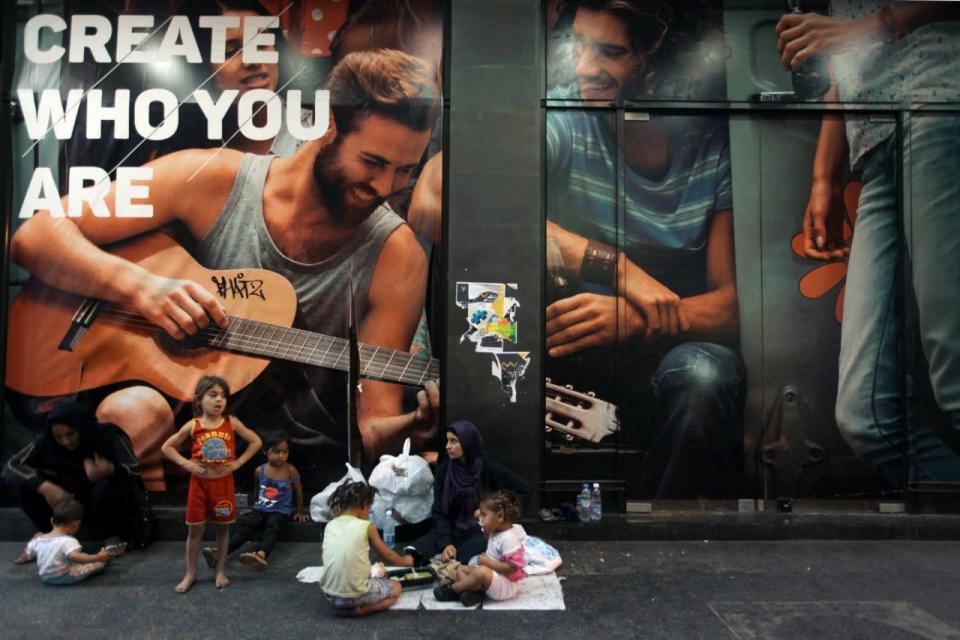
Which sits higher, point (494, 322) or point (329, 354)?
point (494, 322)

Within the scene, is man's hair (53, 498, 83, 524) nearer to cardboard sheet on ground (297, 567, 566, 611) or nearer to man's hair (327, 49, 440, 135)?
cardboard sheet on ground (297, 567, 566, 611)

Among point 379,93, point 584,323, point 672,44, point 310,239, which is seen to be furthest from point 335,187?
point 672,44

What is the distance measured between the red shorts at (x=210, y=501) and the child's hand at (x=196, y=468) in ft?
0.19

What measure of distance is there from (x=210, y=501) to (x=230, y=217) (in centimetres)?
291

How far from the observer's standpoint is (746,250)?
6.98 m

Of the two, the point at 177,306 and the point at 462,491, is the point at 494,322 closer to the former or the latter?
the point at 462,491

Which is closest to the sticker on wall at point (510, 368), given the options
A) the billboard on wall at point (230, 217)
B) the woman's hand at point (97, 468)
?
the billboard on wall at point (230, 217)

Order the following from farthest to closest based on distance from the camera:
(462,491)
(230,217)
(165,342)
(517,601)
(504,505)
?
(230,217) → (165,342) → (462,491) → (517,601) → (504,505)

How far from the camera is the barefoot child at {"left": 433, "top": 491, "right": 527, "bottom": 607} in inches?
189

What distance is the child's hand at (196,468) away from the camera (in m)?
5.07

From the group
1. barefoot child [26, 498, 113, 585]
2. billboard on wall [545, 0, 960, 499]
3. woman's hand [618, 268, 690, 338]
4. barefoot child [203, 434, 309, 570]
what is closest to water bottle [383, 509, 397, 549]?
barefoot child [203, 434, 309, 570]

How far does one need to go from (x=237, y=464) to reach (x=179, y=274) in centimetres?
239

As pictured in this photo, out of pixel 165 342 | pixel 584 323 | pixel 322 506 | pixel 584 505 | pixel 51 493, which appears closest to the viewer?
pixel 51 493

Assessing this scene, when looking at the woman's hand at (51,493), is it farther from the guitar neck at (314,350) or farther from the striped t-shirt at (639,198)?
the striped t-shirt at (639,198)
